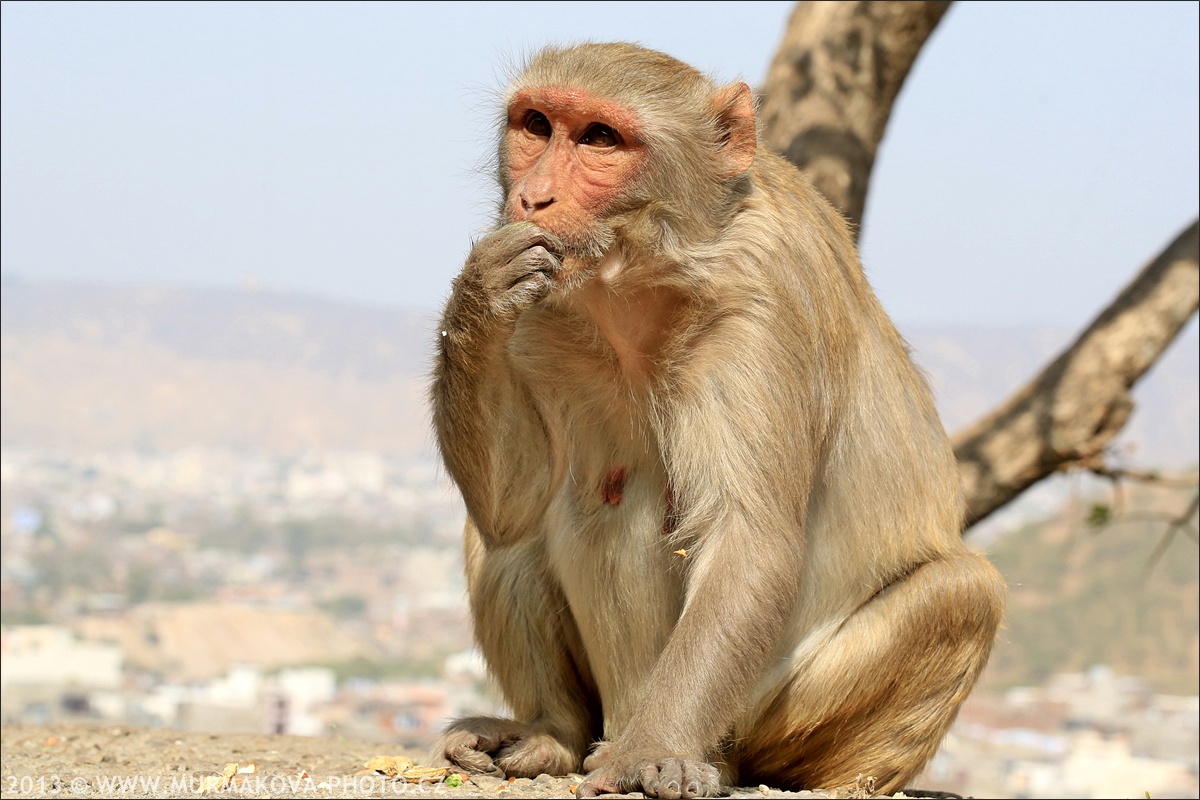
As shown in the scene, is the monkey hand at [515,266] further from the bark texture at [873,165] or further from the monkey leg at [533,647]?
the bark texture at [873,165]

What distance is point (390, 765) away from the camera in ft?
15.1

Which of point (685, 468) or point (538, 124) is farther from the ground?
point (538, 124)

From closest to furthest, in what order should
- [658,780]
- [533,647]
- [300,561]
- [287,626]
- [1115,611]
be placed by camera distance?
[658,780] < [533,647] < [1115,611] < [287,626] < [300,561]

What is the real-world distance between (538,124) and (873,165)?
4.61m

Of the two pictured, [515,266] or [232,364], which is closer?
[515,266]

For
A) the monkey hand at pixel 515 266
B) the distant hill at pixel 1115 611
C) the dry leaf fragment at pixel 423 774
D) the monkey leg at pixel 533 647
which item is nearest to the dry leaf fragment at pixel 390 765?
the dry leaf fragment at pixel 423 774

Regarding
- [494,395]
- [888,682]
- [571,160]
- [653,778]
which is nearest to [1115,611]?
[888,682]

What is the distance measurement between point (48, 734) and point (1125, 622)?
2659cm

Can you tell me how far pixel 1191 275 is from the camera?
830 cm

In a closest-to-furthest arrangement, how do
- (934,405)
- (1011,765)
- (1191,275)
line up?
(934,405) < (1191,275) < (1011,765)

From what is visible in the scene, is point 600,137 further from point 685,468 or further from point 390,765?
point 390,765

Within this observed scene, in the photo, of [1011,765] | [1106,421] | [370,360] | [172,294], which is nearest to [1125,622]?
[1011,765]

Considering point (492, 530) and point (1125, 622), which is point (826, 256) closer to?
point (492, 530)

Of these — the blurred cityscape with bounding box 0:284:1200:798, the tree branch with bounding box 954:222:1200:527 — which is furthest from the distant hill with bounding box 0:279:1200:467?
the tree branch with bounding box 954:222:1200:527
